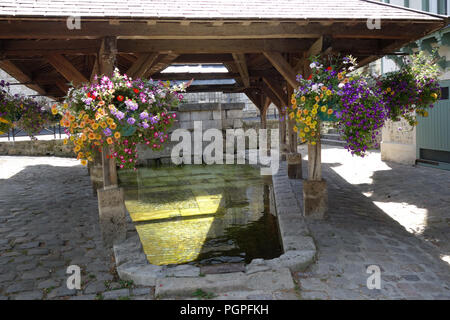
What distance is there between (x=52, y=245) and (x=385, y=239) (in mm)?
3936

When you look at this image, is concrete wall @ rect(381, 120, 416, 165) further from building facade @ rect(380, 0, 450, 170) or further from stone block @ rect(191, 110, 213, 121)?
stone block @ rect(191, 110, 213, 121)

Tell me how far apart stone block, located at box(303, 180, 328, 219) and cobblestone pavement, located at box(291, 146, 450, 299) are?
0.55ft

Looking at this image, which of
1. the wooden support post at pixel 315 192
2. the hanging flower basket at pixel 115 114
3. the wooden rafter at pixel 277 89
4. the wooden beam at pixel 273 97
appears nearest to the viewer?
the hanging flower basket at pixel 115 114

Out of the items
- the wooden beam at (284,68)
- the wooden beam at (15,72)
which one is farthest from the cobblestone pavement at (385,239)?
the wooden beam at (15,72)

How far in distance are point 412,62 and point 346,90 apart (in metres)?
2.41

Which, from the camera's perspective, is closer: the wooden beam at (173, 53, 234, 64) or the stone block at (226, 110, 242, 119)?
the wooden beam at (173, 53, 234, 64)

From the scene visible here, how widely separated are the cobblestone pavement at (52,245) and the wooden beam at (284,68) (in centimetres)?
312

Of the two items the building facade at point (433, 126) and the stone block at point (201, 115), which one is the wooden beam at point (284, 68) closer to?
the building facade at point (433, 126)

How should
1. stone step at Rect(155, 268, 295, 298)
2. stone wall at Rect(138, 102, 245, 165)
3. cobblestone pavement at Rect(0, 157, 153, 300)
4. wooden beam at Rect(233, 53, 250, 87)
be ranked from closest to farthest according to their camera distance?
stone step at Rect(155, 268, 295, 298) < cobblestone pavement at Rect(0, 157, 153, 300) < wooden beam at Rect(233, 53, 250, 87) < stone wall at Rect(138, 102, 245, 165)

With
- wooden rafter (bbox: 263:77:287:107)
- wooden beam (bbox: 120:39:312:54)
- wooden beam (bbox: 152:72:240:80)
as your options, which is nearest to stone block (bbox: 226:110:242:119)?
wooden beam (bbox: 152:72:240:80)

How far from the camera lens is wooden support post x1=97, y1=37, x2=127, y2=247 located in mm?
4523

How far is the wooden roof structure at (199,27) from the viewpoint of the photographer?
423cm
